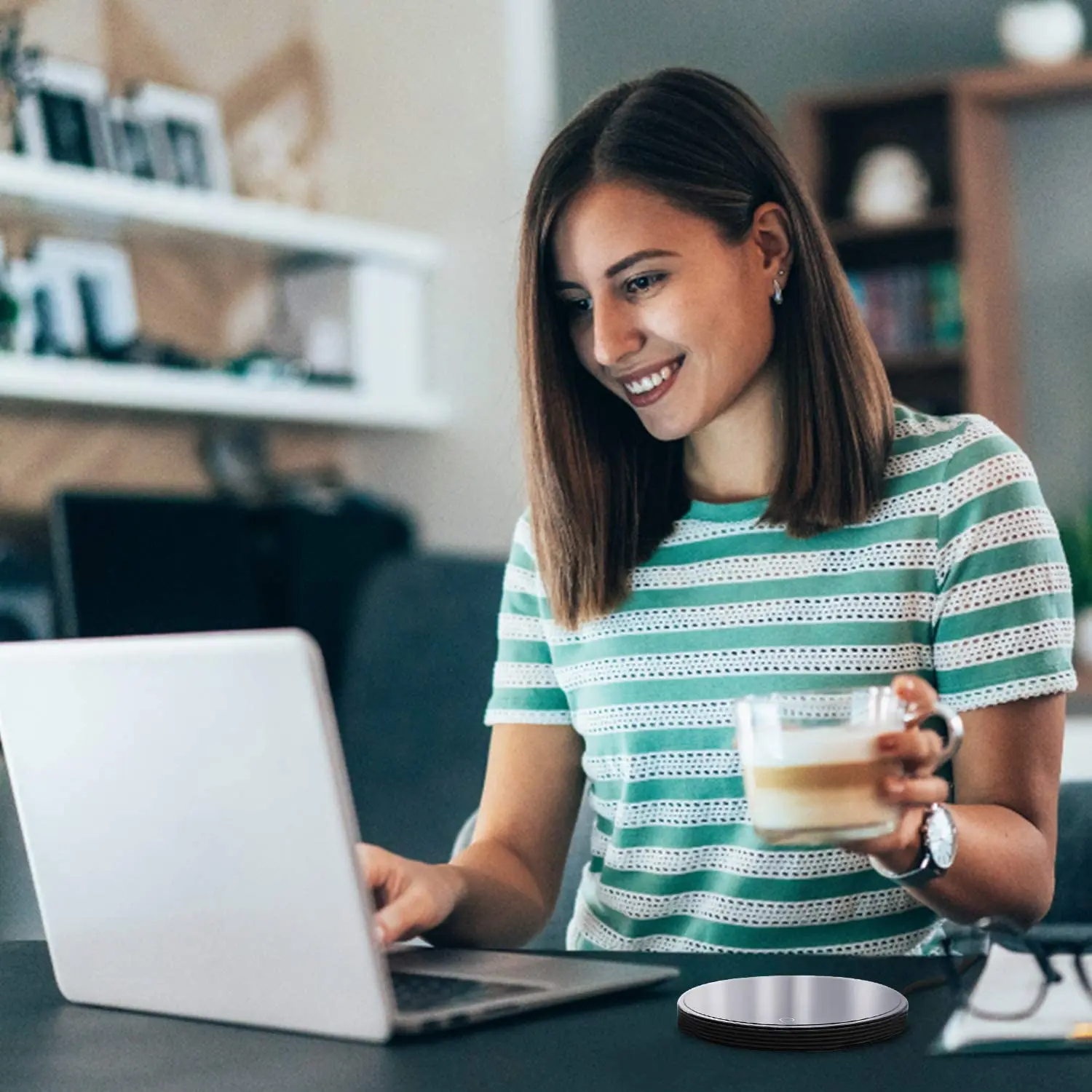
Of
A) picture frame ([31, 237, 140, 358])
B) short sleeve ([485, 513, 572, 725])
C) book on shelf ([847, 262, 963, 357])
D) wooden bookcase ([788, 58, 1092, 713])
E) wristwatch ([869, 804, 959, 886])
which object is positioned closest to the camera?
wristwatch ([869, 804, 959, 886])

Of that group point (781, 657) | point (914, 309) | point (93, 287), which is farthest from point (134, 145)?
point (781, 657)

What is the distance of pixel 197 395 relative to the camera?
143 inches

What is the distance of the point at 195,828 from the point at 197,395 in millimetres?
2766

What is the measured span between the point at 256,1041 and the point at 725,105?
3.01 feet

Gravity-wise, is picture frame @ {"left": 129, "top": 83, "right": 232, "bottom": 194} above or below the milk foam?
above

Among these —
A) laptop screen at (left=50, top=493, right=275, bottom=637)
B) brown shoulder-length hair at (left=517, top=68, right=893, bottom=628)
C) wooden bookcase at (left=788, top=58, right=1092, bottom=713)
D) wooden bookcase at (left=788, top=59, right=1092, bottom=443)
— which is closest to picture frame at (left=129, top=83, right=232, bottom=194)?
laptop screen at (left=50, top=493, right=275, bottom=637)

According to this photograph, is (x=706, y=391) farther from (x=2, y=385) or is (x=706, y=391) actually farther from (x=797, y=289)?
(x=2, y=385)

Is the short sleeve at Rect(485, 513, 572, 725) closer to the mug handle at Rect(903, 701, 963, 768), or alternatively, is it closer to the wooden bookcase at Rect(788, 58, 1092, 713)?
the mug handle at Rect(903, 701, 963, 768)

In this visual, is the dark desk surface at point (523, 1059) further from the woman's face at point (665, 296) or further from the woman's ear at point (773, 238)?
the woman's ear at point (773, 238)

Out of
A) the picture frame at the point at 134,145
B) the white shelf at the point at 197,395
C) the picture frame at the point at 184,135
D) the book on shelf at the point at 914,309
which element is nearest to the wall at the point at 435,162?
the white shelf at the point at 197,395

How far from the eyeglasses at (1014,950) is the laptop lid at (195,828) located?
31cm

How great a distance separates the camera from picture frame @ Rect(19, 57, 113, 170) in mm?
3363

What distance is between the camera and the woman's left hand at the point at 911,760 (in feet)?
3.03

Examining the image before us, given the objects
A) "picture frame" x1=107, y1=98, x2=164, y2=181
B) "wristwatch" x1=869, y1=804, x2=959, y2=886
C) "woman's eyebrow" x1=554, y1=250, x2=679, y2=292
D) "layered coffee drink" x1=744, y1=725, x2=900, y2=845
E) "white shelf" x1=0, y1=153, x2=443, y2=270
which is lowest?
"wristwatch" x1=869, y1=804, x2=959, y2=886
